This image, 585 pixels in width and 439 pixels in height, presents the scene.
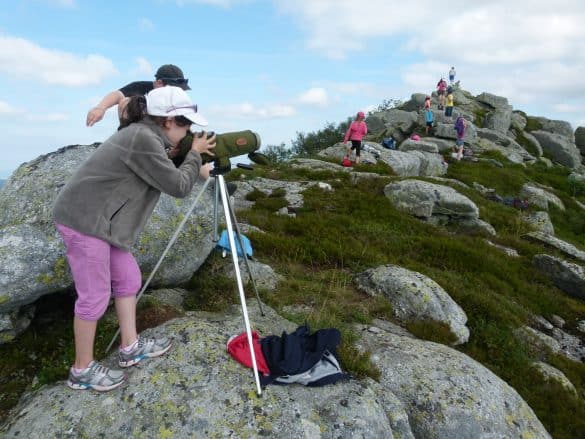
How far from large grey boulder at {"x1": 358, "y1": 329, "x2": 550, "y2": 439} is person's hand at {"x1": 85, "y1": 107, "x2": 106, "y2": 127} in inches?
186

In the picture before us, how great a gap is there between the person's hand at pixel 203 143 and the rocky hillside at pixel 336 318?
7.21 ft

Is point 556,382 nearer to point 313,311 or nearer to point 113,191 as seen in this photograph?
point 313,311

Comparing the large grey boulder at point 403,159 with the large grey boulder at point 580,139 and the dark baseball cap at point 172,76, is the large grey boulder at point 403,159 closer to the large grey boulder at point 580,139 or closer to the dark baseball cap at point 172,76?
the dark baseball cap at point 172,76

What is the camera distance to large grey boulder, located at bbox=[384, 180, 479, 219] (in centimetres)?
1513

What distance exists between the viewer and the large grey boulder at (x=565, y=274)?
12.2 m

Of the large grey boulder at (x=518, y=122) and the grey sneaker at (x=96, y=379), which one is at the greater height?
the large grey boulder at (x=518, y=122)

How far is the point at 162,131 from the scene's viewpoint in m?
4.30

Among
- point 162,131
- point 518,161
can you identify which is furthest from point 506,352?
point 518,161

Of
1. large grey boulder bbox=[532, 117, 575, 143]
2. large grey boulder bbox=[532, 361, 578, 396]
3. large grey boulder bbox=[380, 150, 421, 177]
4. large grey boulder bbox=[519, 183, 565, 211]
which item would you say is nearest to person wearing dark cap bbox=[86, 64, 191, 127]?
large grey boulder bbox=[532, 361, 578, 396]

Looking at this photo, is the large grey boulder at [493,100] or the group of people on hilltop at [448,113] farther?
the large grey boulder at [493,100]

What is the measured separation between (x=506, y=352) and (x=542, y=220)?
1284 centimetres

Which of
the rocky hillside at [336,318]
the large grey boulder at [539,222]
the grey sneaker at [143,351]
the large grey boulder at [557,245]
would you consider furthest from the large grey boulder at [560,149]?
the grey sneaker at [143,351]

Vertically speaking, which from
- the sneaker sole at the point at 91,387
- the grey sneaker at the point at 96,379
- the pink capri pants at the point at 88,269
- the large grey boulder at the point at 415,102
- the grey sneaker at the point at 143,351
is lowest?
the sneaker sole at the point at 91,387

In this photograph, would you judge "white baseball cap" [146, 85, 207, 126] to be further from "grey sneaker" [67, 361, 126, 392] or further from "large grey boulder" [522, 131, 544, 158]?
"large grey boulder" [522, 131, 544, 158]
